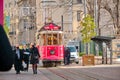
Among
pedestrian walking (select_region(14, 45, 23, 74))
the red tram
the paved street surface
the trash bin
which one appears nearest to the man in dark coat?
the paved street surface

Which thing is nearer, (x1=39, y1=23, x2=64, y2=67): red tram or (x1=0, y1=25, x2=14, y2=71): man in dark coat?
(x1=0, y1=25, x2=14, y2=71): man in dark coat

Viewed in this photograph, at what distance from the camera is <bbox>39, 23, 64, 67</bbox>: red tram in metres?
39.4

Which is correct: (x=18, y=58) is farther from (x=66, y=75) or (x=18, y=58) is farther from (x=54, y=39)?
(x=54, y=39)

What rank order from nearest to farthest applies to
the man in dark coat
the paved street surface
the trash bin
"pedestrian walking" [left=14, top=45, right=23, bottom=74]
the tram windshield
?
the man in dark coat → the paved street surface → "pedestrian walking" [left=14, top=45, right=23, bottom=74] → the tram windshield → the trash bin

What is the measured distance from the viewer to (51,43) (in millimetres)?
39906

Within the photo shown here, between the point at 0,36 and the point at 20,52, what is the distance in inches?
967

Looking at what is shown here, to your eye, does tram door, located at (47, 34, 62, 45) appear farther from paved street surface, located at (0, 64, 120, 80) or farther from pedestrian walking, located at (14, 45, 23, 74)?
pedestrian walking, located at (14, 45, 23, 74)

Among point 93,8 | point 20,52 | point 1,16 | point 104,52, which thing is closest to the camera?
point 1,16

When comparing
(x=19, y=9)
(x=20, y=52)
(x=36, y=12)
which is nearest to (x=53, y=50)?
(x=20, y=52)

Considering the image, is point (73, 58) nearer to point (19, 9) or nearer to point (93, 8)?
point (93, 8)

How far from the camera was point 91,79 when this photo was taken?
24.4 m

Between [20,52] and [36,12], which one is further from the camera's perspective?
[36,12]

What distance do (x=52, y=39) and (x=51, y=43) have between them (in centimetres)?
41

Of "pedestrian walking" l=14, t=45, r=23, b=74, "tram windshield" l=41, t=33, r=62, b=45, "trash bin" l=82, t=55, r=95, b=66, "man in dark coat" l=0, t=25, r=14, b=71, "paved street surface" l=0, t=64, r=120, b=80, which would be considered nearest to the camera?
"man in dark coat" l=0, t=25, r=14, b=71
